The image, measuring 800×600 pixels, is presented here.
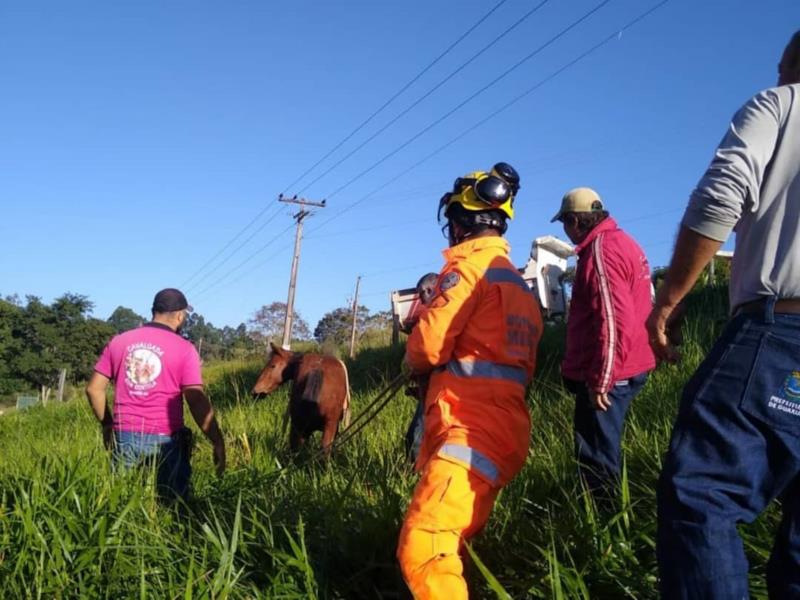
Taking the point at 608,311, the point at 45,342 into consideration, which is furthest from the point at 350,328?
the point at 45,342

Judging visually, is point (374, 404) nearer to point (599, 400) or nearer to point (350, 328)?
point (599, 400)

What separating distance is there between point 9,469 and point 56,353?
240ft

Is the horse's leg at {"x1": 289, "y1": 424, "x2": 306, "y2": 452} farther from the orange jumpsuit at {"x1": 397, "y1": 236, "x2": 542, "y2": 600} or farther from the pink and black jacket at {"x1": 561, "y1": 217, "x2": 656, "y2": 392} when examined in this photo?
the orange jumpsuit at {"x1": 397, "y1": 236, "x2": 542, "y2": 600}

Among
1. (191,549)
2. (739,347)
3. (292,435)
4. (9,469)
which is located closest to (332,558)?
(191,549)

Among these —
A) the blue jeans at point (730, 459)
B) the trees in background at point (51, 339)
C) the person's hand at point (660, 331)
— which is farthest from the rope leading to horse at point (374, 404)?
the trees in background at point (51, 339)

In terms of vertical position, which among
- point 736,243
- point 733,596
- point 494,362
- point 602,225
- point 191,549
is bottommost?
point 191,549

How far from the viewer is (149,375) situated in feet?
16.3

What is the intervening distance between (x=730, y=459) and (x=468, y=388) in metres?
1.04

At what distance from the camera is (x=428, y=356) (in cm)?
277

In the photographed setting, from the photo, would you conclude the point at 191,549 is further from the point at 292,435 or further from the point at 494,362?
the point at 292,435

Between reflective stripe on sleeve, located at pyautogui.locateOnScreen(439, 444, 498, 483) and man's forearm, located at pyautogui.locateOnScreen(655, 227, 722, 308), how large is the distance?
865mm

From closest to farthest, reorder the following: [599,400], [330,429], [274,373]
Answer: [599,400]
[330,429]
[274,373]

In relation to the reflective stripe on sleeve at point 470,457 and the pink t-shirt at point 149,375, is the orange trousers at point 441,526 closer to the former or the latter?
the reflective stripe on sleeve at point 470,457

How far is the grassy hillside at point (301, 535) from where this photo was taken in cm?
292
